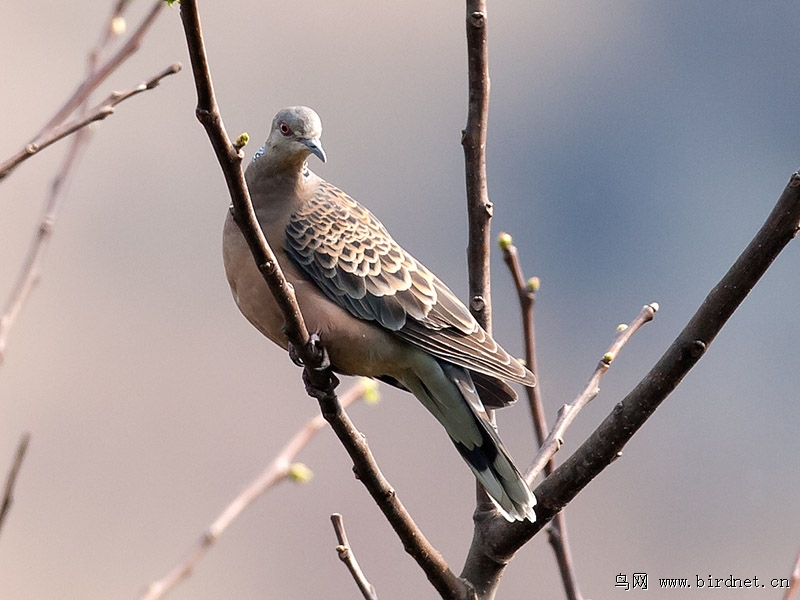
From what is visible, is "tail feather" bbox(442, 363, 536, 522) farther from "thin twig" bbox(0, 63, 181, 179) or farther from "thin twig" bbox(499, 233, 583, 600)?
"thin twig" bbox(0, 63, 181, 179)

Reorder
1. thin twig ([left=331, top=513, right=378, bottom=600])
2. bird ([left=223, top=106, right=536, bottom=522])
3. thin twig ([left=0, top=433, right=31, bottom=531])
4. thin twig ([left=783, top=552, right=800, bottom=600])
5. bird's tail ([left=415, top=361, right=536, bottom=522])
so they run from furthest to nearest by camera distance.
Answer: bird ([left=223, top=106, right=536, bottom=522]) < bird's tail ([left=415, top=361, right=536, bottom=522]) < thin twig ([left=331, top=513, right=378, bottom=600]) < thin twig ([left=783, top=552, right=800, bottom=600]) < thin twig ([left=0, top=433, right=31, bottom=531])

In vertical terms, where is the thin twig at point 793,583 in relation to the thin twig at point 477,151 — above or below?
below

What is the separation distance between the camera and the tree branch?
180 cm

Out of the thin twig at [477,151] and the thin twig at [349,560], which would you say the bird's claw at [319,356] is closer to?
the thin twig at [349,560]

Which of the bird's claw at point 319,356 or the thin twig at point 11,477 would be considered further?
the bird's claw at point 319,356

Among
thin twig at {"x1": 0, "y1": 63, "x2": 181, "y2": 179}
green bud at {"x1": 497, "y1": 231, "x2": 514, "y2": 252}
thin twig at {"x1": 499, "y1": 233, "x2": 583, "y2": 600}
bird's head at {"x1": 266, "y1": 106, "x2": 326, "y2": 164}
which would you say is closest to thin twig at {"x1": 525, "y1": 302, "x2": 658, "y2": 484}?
thin twig at {"x1": 499, "y1": 233, "x2": 583, "y2": 600}

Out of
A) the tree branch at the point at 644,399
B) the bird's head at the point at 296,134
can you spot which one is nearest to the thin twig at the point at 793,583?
the tree branch at the point at 644,399

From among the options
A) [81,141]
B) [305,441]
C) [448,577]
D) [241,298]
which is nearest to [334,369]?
[241,298]

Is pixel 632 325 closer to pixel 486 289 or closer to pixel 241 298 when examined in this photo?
pixel 486 289

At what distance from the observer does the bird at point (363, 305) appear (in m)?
2.82

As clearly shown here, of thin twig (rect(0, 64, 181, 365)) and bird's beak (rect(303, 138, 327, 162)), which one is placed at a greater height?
bird's beak (rect(303, 138, 327, 162))

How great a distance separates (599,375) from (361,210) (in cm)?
122

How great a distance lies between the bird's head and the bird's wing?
0.20 metres

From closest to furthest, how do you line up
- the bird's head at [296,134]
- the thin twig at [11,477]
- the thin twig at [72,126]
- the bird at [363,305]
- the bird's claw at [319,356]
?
the thin twig at [11,477] → the thin twig at [72,126] → the bird's claw at [319,356] → the bird at [363,305] → the bird's head at [296,134]
